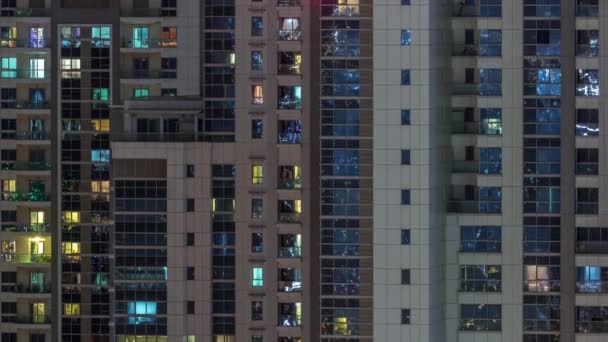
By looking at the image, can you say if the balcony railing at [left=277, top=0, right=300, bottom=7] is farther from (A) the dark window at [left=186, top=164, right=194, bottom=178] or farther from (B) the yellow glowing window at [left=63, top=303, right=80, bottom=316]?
(B) the yellow glowing window at [left=63, top=303, right=80, bottom=316]

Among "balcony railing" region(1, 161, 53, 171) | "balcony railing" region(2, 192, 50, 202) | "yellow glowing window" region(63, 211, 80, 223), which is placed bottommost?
"yellow glowing window" region(63, 211, 80, 223)

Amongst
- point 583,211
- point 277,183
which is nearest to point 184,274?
point 277,183

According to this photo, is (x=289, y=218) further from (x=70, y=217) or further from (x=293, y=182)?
(x=70, y=217)

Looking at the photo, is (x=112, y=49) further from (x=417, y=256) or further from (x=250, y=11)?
(x=417, y=256)

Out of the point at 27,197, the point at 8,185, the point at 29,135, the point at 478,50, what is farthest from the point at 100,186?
the point at 478,50

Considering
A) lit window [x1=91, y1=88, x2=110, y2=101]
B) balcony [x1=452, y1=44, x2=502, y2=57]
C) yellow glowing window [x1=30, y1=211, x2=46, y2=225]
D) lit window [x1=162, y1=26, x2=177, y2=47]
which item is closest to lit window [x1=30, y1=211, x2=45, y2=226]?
yellow glowing window [x1=30, y1=211, x2=46, y2=225]

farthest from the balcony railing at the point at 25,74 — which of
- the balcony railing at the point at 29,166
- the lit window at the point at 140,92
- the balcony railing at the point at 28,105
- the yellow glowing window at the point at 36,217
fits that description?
the yellow glowing window at the point at 36,217

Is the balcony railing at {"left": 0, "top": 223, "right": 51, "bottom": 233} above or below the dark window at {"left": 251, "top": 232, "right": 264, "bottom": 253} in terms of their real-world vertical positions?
above
